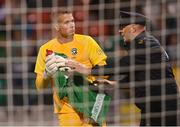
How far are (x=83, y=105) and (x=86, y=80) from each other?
14 centimetres

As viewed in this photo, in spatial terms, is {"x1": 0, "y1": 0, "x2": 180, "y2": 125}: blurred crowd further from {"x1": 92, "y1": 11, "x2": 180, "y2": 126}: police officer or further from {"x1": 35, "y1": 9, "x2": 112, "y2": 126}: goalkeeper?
{"x1": 35, "y1": 9, "x2": 112, "y2": 126}: goalkeeper

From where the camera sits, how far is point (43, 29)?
512 cm

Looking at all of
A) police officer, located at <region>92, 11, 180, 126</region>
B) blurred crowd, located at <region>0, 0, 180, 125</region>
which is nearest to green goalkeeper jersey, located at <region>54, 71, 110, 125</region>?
police officer, located at <region>92, 11, 180, 126</region>

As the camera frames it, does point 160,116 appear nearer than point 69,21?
No

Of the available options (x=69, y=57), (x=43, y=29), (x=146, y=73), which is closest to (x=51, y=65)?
(x=69, y=57)

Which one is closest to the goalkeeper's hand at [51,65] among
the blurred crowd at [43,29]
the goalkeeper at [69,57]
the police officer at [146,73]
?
the goalkeeper at [69,57]

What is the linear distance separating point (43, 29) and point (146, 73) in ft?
3.24

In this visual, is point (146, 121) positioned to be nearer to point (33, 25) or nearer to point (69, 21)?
point (69, 21)

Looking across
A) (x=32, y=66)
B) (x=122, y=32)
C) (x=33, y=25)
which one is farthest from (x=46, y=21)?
(x=122, y=32)

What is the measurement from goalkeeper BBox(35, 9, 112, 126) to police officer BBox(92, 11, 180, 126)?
0.08m

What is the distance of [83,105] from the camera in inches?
161

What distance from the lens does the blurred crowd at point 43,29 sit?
4.91 m

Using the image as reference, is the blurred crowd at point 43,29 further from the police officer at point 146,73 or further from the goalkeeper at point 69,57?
the goalkeeper at point 69,57

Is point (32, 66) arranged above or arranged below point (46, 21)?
below
